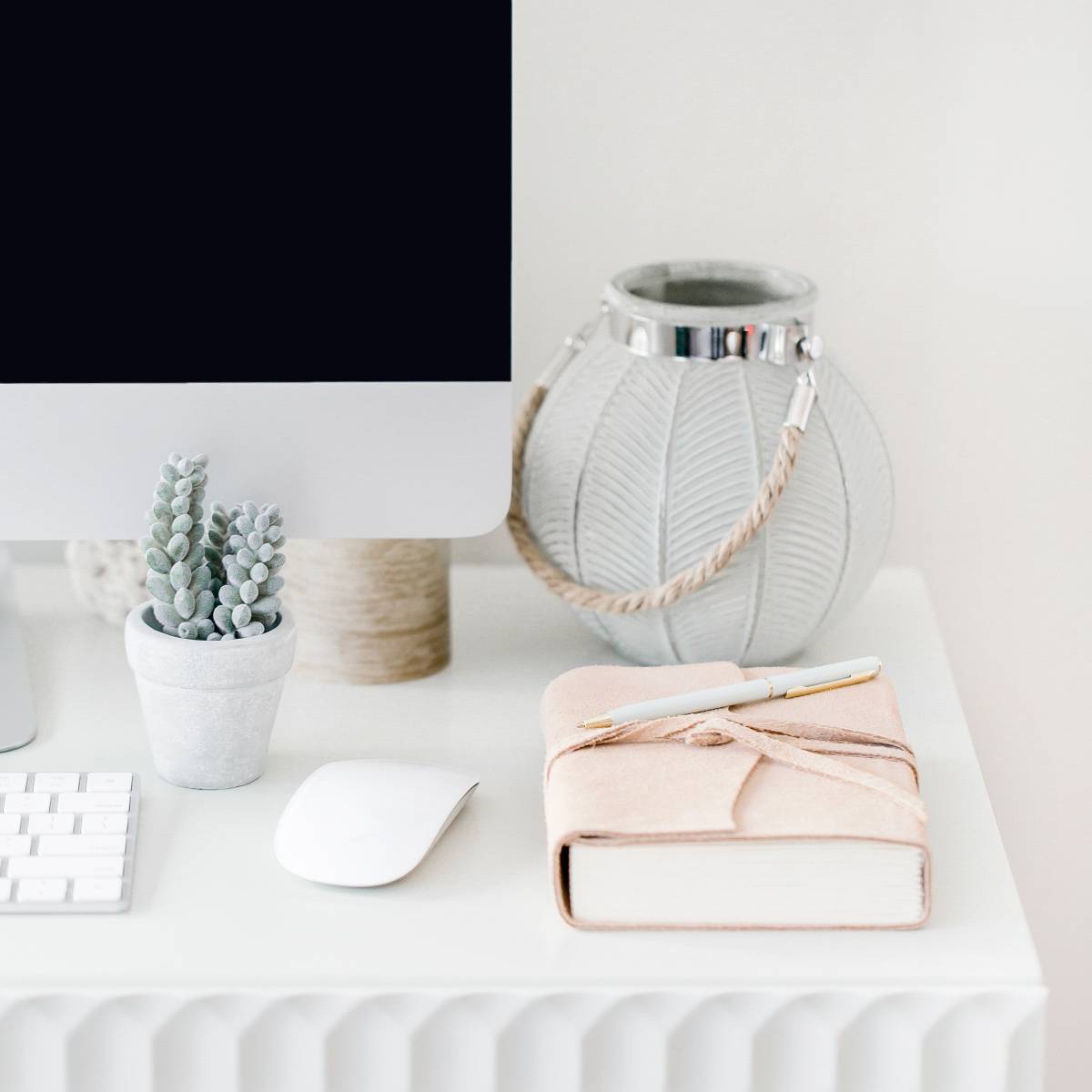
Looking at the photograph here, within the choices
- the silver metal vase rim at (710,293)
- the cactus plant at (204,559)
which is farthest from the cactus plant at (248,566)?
the silver metal vase rim at (710,293)

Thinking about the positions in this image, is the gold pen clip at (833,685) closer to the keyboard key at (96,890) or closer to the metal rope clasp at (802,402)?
the metal rope clasp at (802,402)

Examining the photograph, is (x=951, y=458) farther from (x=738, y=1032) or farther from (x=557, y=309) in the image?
(x=738, y=1032)

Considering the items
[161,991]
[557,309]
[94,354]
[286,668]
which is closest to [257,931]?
[161,991]

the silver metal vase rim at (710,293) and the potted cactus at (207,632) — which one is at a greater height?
the silver metal vase rim at (710,293)

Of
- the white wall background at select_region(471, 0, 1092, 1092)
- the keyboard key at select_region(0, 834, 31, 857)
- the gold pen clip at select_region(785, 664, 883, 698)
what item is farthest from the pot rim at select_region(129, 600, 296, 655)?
the white wall background at select_region(471, 0, 1092, 1092)

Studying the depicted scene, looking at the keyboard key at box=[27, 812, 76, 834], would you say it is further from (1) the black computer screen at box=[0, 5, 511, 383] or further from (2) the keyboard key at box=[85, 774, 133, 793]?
(1) the black computer screen at box=[0, 5, 511, 383]

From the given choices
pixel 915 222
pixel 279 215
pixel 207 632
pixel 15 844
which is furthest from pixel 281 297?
pixel 915 222

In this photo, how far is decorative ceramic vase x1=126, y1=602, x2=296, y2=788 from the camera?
61 centimetres

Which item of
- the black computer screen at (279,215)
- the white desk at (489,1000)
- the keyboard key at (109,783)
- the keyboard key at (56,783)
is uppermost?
the black computer screen at (279,215)

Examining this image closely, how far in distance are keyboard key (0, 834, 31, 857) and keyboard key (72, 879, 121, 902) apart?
32mm

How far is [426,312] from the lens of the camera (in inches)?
24.1

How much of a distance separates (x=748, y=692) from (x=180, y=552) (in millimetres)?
266

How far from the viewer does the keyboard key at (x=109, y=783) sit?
604mm

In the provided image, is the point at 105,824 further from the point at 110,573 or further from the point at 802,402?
the point at 802,402
